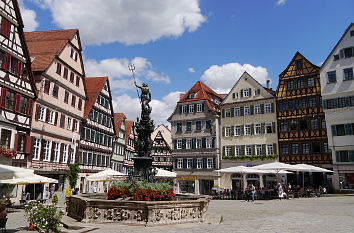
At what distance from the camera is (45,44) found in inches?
1197

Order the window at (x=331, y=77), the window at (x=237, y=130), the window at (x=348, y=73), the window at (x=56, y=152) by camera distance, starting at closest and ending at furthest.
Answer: the window at (x=56, y=152) < the window at (x=348, y=73) < the window at (x=331, y=77) < the window at (x=237, y=130)

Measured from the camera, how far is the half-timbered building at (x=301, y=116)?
33.0 m

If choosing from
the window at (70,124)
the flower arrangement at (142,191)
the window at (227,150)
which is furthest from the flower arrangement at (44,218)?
the window at (227,150)

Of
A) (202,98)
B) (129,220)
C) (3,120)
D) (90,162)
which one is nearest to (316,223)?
(129,220)

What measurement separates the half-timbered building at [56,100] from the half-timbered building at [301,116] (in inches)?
901

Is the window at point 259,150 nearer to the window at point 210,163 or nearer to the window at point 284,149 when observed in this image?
the window at point 284,149

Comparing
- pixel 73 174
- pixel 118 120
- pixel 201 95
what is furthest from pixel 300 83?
pixel 73 174

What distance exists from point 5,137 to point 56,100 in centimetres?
799

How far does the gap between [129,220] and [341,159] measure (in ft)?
88.4

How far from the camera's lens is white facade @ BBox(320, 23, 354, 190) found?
30344 millimetres

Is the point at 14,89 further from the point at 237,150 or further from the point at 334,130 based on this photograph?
the point at 334,130

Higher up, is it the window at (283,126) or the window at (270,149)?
the window at (283,126)

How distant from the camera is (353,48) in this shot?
104 ft

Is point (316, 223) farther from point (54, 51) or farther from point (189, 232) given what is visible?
point (54, 51)
